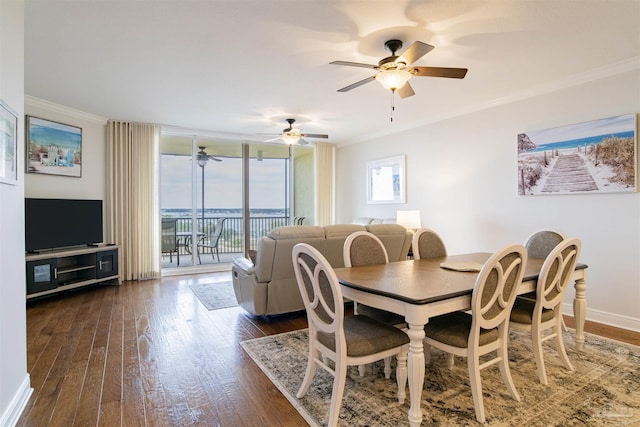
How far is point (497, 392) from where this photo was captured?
83.5 inches

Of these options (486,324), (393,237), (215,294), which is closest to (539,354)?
(486,324)

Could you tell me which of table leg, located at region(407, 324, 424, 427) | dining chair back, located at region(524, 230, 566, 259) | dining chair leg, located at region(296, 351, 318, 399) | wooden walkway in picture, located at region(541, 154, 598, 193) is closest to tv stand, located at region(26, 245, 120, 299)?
dining chair leg, located at region(296, 351, 318, 399)

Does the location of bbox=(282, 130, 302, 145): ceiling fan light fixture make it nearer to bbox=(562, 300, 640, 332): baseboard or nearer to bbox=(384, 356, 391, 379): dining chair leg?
bbox=(384, 356, 391, 379): dining chair leg

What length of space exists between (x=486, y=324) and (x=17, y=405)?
8.64 ft

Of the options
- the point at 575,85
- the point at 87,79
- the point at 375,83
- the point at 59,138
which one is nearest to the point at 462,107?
the point at 575,85

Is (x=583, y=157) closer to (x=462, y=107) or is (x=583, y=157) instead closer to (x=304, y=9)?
(x=462, y=107)

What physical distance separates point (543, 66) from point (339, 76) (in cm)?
197

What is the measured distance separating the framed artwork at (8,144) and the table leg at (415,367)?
2190mm

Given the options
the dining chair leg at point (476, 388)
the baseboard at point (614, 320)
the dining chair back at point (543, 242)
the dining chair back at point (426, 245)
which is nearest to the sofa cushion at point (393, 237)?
the dining chair back at point (426, 245)

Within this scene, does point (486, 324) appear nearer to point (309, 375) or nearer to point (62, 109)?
point (309, 375)

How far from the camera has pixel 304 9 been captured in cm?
233

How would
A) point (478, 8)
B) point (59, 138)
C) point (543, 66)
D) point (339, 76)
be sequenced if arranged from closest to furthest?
point (478, 8) → point (543, 66) → point (339, 76) → point (59, 138)

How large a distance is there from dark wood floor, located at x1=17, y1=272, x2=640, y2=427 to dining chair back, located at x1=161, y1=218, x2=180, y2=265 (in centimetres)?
210

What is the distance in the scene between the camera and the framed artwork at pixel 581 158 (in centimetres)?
323
